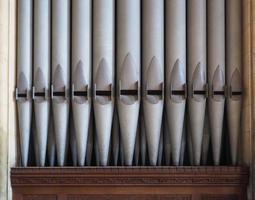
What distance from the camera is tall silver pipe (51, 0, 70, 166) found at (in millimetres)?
5973

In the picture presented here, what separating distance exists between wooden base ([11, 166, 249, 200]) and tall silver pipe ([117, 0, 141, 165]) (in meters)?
0.23

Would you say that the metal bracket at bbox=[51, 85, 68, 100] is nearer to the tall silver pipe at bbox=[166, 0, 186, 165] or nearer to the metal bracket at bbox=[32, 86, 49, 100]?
the metal bracket at bbox=[32, 86, 49, 100]

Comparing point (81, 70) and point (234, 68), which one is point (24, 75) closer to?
point (81, 70)

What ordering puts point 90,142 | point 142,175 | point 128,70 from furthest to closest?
point 90,142, point 128,70, point 142,175

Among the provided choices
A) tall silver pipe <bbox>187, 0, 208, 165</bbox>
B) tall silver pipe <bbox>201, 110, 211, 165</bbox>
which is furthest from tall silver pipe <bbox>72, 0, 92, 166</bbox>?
tall silver pipe <bbox>201, 110, 211, 165</bbox>

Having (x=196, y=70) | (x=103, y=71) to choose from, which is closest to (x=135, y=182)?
(x=103, y=71)

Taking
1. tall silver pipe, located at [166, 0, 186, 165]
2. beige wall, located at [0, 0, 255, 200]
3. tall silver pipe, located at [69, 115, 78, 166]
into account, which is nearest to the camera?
beige wall, located at [0, 0, 255, 200]

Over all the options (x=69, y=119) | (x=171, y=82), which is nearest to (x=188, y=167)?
(x=171, y=82)

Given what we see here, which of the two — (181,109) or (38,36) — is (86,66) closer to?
(38,36)

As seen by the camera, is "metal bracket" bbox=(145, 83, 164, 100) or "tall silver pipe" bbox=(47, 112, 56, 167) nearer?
"metal bracket" bbox=(145, 83, 164, 100)

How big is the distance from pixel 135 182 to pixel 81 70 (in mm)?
1160

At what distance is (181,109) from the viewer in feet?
19.5

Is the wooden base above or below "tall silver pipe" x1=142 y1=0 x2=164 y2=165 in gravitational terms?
below

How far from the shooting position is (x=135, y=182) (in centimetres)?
587
